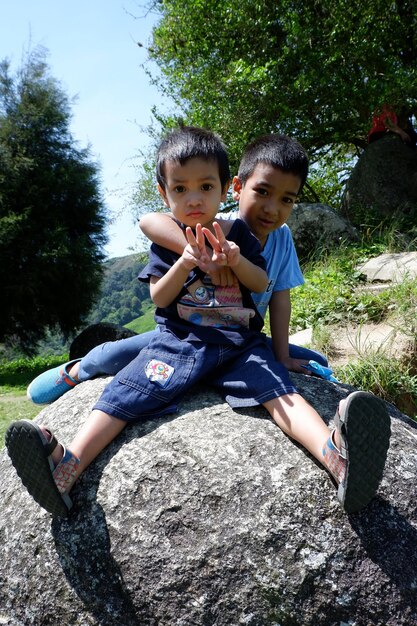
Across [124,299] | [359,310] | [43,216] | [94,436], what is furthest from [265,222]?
[124,299]

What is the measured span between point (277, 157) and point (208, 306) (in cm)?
97

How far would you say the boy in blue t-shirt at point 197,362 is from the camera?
7.14 feet

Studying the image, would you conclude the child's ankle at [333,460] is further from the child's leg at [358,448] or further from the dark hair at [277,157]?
the dark hair at [277,157]

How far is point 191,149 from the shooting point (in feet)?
8.47

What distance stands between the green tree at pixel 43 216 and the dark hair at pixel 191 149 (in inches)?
551

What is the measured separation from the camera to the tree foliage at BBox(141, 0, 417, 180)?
32.8 feet

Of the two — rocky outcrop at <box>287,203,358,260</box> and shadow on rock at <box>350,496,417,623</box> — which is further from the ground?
rocky outcrop at <box>287,203,358,260</box>

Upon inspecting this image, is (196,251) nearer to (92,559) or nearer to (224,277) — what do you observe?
(224,277)

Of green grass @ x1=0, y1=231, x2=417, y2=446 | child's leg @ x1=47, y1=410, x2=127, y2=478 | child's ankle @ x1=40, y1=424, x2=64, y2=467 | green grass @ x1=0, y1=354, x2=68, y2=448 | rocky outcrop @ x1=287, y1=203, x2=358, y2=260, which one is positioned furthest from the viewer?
rocky outcrop @ x1=287, y1=203, x2=358, y2=260

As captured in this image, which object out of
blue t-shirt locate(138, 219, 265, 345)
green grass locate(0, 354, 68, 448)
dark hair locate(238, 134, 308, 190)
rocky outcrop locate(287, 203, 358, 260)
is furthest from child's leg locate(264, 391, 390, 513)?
rocky outcrop locate(287, 203, 358, 260)

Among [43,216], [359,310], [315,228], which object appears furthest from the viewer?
[43,216]

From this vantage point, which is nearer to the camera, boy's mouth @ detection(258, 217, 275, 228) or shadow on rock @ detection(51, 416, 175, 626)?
shadow on rock @ detection(51, 416, 175, 626)

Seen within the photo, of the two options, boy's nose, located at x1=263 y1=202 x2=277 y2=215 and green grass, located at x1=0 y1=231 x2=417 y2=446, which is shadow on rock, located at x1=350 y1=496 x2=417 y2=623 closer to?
boy's nose, located at x1=263 y1=202 x2=277 y2=215

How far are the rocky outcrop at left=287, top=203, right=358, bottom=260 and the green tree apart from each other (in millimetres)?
8542
